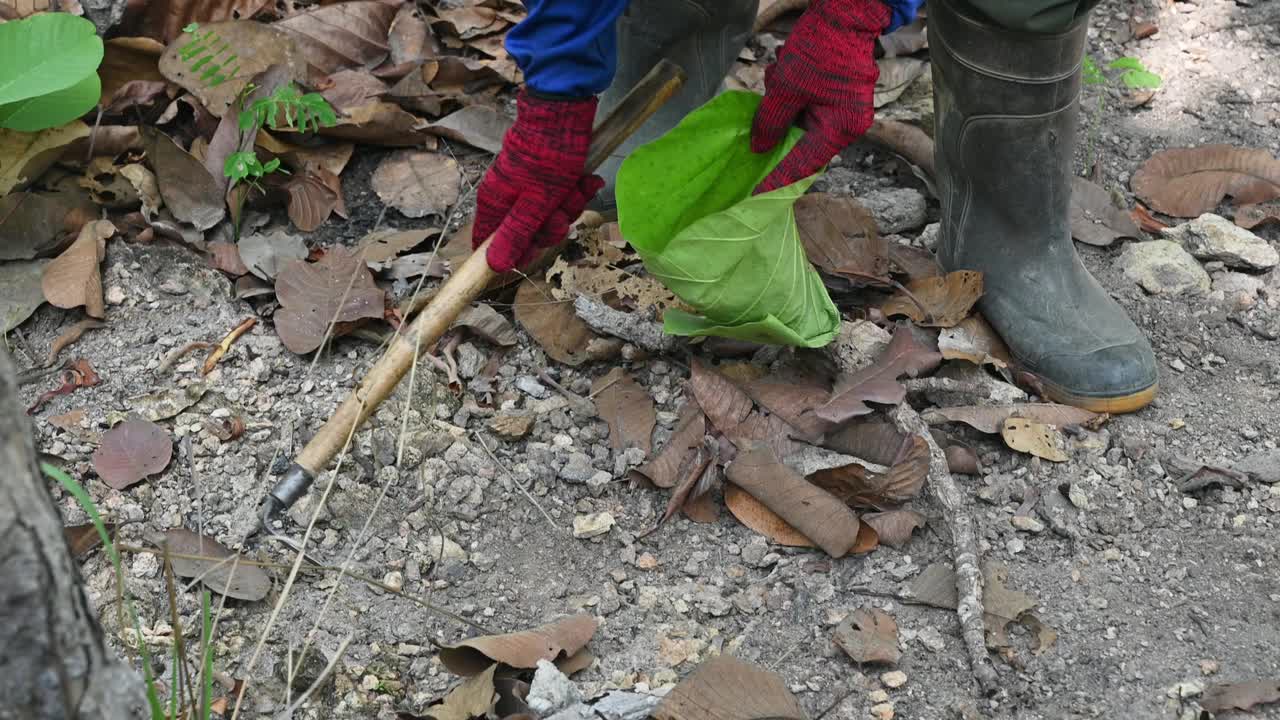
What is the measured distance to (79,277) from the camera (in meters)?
2.20

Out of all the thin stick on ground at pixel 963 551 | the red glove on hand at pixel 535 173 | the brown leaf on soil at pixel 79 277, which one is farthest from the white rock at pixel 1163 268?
the brown leaf on soil at pixel 79 277

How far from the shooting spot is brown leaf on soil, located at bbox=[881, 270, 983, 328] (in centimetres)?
226

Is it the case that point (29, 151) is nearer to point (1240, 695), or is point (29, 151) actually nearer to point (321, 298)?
point (321, 298)

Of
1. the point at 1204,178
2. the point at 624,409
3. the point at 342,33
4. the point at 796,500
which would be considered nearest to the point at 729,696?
the point at 796,500

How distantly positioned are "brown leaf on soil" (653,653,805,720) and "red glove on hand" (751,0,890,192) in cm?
82

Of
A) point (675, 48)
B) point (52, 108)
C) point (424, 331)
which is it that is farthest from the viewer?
point (675, 48)

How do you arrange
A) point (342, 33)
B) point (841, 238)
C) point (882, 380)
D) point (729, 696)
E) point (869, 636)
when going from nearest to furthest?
point (729, 696) < point (869, 636) < point (882, 380) < point (841, 238) < point (342, 33)

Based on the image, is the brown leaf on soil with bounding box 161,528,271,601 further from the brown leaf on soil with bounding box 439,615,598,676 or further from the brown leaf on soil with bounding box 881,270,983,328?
the brown leaf on soil with bounding box 881,270,983,328

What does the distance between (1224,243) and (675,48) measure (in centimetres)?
126

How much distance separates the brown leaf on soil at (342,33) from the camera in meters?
2.73

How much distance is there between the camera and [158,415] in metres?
2.02

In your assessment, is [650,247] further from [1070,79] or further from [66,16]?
[66,16]

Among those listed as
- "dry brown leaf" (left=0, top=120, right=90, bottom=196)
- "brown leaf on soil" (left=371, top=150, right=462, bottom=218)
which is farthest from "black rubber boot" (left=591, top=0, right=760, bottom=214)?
"dry brown leaf" (left=0, top=120, right=90, bottom=196)

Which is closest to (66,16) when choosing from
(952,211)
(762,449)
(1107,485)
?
(762,449)
